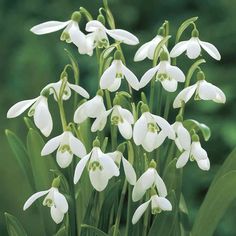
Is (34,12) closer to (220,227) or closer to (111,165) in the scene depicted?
(220,227)

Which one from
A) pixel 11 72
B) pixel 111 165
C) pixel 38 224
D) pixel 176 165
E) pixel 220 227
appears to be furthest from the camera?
pixel 11 72

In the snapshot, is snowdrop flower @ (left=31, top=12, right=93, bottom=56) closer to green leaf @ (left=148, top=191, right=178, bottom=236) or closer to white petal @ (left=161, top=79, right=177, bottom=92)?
white petal @ (left=161, top=79, right=177, bottom=92)

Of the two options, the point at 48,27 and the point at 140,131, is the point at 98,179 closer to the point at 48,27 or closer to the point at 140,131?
the point at 140,131

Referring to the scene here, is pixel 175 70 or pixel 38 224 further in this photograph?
pixel 38 224

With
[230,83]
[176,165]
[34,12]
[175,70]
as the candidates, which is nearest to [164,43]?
[175,70]

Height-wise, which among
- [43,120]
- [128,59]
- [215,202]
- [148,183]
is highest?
[43,120]

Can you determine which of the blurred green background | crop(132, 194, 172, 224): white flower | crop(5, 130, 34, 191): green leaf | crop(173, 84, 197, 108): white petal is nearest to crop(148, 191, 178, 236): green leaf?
crop(132, 194, 172, 224): white flower

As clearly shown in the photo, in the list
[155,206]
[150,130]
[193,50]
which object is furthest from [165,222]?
[193,50]
